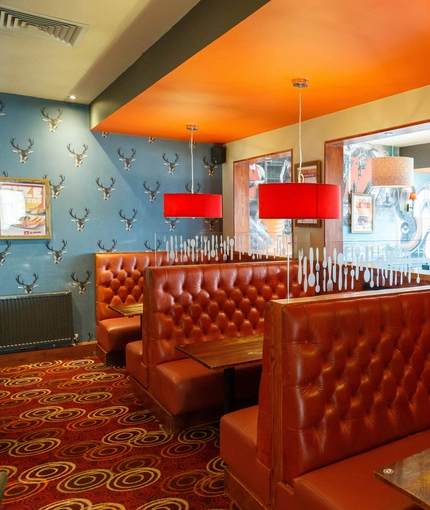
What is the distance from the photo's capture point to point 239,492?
216 centimetres

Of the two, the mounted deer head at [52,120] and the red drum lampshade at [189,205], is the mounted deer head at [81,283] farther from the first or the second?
the mounted deer head at [52,120]

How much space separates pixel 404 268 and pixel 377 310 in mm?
1381

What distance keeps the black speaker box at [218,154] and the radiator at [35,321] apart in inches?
102

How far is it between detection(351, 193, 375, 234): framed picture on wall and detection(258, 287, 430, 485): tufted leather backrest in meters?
4.56

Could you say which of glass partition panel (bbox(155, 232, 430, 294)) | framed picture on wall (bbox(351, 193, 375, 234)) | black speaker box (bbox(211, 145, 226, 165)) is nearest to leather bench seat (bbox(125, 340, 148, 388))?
glass partition panel (bbox(155, 232, 430, 294))

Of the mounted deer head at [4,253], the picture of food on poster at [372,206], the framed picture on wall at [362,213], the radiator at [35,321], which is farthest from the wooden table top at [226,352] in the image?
the framed picture on wall at [362,213]

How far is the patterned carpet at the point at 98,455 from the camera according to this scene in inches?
92.4

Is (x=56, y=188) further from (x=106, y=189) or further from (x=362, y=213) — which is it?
(x=362, y=213)

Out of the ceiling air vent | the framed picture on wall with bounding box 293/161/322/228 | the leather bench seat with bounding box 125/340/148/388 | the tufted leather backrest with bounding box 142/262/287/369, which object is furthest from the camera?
the framed picture on wall with bounding box 293/161/322/228

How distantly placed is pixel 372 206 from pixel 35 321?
16.9ft

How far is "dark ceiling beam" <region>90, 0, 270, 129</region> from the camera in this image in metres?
2.34

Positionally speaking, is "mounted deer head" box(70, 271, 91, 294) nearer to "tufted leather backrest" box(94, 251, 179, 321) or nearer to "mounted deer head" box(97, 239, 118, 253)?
"tufted leather backrest" box(94, 251, 179, 321)

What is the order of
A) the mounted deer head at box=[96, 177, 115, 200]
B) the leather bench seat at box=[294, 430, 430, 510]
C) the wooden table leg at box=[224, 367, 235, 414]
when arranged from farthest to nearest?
the mounted deer head at box=[96, 177, 115, 200] < the wooden table leg at box=[224, 367, 235, 414] < the leather bench seat at box=[294, 430, 430, 510]

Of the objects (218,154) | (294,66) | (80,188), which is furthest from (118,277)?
(294,66)
